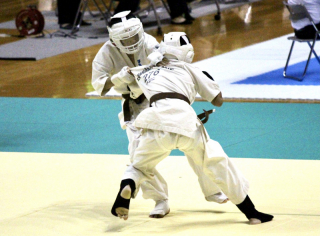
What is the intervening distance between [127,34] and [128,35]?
0.04 ft

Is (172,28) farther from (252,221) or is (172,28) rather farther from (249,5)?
(252,221)

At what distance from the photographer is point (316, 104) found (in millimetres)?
5863

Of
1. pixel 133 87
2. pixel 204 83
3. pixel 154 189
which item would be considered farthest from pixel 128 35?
pixel 154 189

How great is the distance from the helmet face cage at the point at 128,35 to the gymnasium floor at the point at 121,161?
0.98 metres

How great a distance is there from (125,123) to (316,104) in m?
2.88

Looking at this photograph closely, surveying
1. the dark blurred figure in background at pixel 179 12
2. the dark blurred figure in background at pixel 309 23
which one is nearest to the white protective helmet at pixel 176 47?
the dark blurred figure in background at pixel 309 23

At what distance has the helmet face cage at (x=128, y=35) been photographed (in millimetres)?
3400

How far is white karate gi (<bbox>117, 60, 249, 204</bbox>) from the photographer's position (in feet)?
10.3

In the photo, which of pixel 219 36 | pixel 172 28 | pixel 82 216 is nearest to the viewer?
pixel 82 216

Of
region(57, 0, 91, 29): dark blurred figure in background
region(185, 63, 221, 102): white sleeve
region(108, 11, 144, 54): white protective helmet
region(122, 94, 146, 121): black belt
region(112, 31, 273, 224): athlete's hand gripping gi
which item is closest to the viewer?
region(112, 31, 273, 224): athlete's hand gripping gi

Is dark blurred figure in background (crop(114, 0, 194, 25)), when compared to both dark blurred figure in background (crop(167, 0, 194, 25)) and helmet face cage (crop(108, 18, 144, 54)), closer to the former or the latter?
dark blurred figure in background (crop(167, 0, 194, 25))

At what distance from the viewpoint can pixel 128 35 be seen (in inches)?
135

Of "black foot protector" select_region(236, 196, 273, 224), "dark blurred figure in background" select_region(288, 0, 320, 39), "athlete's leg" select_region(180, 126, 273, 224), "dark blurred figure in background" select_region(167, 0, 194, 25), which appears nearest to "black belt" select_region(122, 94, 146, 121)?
"athlete's leg" select_region(180, 126, 273, 224)

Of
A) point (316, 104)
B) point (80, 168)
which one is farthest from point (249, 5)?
point (80, 168)
